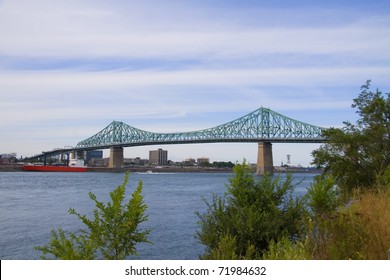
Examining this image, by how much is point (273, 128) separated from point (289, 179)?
7311cm

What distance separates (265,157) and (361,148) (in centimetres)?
4974

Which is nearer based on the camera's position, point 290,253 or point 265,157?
point 290,253

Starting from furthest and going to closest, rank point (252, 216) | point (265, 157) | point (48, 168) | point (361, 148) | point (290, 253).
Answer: point (48, 168) < point (265, 157) < point (361, 148) < point (252, 216) < point (290, 253)

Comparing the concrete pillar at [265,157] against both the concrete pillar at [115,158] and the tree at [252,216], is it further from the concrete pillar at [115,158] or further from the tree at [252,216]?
the tree at [252,216]

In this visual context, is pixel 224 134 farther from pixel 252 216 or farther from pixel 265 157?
pixel 252 216

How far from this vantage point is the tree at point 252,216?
836 cm

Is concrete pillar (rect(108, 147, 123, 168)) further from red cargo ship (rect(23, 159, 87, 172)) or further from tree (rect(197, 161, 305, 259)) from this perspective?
tree (rect(197, 161, 305, 259))

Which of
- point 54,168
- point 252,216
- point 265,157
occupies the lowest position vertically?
point 54,168

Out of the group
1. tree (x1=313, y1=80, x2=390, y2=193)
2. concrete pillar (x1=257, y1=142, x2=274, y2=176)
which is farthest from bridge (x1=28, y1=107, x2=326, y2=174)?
tree (x1=313, y1=80, x2=390, y2=193)

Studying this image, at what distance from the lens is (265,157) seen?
69.4 meters

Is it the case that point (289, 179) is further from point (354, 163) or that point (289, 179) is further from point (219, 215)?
point (354, 163)

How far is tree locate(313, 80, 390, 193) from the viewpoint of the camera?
18.9m

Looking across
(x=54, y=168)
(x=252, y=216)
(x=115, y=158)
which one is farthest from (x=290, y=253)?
(x=54, y=168)
